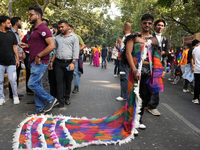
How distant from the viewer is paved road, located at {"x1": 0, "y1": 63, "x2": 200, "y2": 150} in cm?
319

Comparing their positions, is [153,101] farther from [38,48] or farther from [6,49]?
[6,49]

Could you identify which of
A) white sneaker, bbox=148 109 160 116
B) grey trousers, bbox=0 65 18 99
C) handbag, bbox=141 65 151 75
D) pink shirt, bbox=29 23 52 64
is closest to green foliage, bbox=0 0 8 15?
grey trousers, bbox=0 65 18 99

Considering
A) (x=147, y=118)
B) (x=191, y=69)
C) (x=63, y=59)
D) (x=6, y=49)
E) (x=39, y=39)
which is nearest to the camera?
(x=39, y=39)

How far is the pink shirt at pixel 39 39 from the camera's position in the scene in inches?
158

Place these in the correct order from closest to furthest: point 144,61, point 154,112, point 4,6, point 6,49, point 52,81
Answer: point 144,61
point 154,112
point 6,49
point 52,81
point 4,6

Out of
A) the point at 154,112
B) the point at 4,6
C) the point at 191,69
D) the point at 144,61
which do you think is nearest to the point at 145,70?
the point at 144,61

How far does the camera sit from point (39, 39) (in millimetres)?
4062

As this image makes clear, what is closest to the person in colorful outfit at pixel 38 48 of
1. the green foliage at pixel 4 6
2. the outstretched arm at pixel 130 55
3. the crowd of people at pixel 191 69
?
the outstretched arm at pixel 130 55

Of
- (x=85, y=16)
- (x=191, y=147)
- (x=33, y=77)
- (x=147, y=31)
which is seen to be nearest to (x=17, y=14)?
(x=85, y=16)

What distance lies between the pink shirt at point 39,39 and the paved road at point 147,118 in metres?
1.38

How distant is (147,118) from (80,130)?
1.69m

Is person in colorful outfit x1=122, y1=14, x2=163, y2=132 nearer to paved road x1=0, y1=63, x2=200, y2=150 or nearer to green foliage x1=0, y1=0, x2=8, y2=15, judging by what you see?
paved road x1=0, y1=63, x2=200, y2=150

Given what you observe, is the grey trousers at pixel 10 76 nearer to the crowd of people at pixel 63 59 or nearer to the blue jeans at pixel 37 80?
the crowd of people at pixel 63 59

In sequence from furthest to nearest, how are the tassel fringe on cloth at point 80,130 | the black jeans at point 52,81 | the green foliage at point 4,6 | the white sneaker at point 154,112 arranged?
1. the green foliage at point 4,6
2. the black jeans at point 52,81
3. the white sneaker at point 154,112
4. the tassel fringe on cloth at point 80,130
